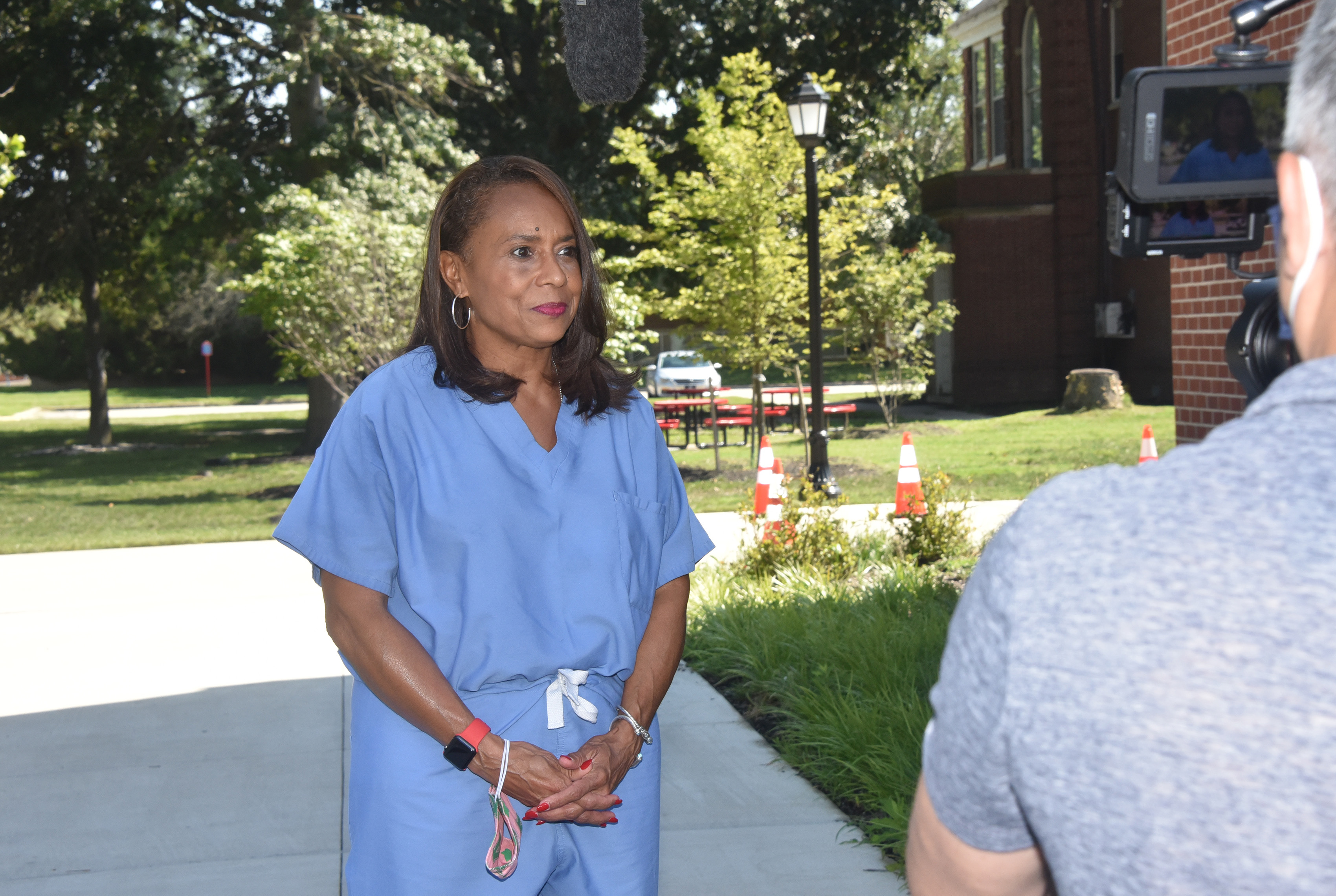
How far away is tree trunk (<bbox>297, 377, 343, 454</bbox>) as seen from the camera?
771 inches

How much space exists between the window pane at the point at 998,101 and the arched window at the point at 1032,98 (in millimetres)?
1120

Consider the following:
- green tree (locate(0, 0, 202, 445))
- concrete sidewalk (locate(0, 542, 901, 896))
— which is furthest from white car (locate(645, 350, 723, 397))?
concrete sidewalk (locate(0, 542, 901, 896))

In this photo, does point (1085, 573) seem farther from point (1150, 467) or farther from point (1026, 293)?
point (1026, 293)

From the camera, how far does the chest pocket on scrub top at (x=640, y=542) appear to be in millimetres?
2211

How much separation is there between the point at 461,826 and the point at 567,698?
274 mm

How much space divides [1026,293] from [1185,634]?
24.0 meters

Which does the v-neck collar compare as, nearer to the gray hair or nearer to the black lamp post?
the gray hair

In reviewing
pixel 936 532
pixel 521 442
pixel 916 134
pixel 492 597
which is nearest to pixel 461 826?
pixel 492 597

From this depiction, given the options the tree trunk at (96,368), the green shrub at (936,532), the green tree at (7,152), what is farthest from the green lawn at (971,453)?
the tree trunk at (96,368)

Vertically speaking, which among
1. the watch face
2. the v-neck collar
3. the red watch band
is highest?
the v-neck collar

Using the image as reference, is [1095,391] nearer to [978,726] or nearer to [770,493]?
[770,493]

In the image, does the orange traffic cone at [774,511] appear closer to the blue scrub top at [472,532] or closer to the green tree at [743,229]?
the blue scrub top at [472,532]

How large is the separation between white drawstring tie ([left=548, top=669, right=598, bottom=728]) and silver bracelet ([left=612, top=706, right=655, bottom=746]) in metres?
0.07

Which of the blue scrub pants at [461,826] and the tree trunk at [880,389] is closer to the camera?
the blue scrub pants at [461,826]
